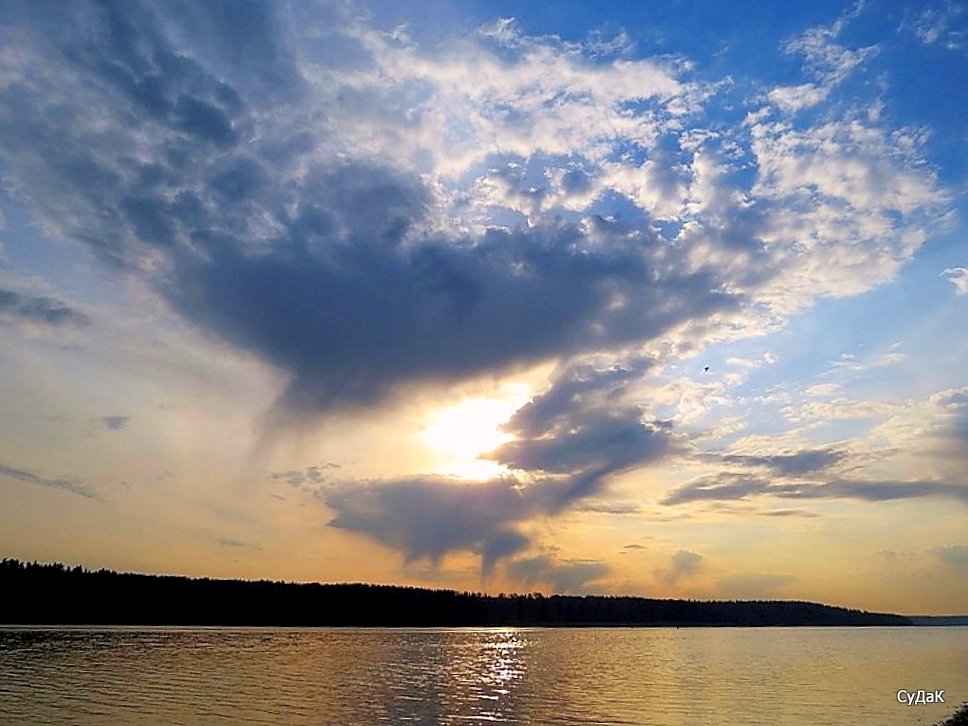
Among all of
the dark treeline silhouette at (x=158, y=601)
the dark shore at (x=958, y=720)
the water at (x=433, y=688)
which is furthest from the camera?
the dark treeline silhouette at (x=158, y=601)

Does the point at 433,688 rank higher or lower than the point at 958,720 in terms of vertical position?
higher

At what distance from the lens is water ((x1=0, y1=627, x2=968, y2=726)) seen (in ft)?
150

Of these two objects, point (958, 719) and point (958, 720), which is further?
point (958, 719)

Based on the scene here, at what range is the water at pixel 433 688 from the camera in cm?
4575

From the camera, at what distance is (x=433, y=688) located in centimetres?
6112

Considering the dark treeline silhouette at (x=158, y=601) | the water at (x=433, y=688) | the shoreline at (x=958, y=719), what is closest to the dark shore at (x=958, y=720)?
the shoreline at (x=958, y=719)

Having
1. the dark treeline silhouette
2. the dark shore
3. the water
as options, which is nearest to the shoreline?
the dark shore

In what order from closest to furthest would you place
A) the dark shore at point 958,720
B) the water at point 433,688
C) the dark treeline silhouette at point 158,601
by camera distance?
the dark shore at point 958,720 → the water at point 433,688 → the dark treeline silhouette at point 158,601

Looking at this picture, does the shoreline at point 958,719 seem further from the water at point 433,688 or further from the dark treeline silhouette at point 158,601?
the dark treeline silhouette at point 158,601

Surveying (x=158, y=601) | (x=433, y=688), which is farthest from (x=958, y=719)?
(x=158, y=601)

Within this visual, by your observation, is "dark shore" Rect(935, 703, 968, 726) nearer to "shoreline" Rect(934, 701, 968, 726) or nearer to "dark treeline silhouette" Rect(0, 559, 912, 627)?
"shoreline" Rect(934, 701, 968, 726)

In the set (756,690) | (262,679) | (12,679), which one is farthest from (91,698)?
(756,690)

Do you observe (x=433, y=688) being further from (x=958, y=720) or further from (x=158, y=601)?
(x=158, y=601)

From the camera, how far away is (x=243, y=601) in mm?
180500
